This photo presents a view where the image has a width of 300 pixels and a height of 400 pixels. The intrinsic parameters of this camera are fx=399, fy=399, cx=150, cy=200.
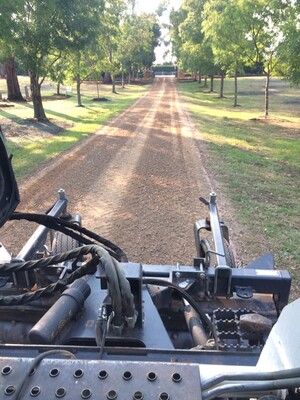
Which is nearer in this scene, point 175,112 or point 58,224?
point 58,224

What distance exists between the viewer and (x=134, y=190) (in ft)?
28.1

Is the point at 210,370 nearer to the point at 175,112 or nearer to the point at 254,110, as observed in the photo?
the point at 175,112

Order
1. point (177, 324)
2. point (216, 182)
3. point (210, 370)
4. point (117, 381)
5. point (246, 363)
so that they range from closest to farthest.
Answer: point (117, 381) < point (210, 370) < point (246, 363) < point (177, 324) < point (216, 182)

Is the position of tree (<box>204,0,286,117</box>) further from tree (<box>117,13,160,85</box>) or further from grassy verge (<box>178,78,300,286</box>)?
tree (<box>117,13,160,85</box>)

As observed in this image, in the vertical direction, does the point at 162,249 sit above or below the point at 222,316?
below

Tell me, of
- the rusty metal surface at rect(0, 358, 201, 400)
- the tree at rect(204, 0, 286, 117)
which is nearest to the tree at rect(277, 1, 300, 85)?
the tree at rect(204, 0, 286, 117)

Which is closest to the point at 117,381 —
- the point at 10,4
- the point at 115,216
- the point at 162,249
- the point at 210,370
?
the point at 210,370

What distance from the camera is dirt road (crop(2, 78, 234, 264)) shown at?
19.8 feet

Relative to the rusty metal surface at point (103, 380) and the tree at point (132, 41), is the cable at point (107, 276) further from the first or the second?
the tree at point (132, 41)

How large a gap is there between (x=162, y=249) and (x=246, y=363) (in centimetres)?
388

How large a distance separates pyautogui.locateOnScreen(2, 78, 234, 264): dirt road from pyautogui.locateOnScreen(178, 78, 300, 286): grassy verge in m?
0.76

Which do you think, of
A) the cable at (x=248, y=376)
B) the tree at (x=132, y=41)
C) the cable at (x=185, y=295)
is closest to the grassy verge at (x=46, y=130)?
the cable at (x=185, y=295)

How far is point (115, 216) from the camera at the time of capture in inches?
275

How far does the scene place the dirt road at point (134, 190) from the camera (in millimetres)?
6031
